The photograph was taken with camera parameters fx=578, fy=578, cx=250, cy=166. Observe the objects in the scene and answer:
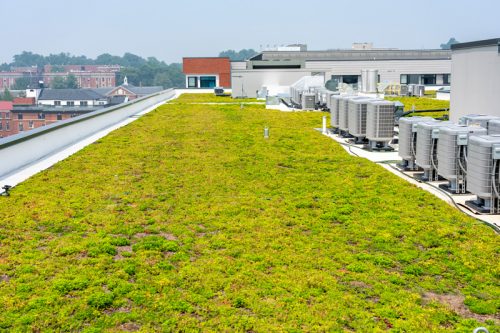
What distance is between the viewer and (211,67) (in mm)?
85375

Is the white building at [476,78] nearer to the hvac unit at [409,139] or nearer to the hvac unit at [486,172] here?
the hvac unit at [409,139]

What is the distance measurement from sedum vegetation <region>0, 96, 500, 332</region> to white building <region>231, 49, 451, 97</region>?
137 feet

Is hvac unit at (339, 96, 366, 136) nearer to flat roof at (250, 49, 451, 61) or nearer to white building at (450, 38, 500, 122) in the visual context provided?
white building at (450, 38, 500, 122)

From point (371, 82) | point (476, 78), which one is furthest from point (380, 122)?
point (371, 82)

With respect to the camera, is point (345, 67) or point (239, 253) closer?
point (239, 253)

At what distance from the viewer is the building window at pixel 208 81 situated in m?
85.8

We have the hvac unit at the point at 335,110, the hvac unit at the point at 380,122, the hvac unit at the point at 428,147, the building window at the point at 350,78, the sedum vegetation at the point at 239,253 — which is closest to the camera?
the sedum vegetation at the point at 239,253

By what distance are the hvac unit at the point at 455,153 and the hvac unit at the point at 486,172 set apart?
920mm

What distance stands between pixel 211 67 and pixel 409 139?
232ft

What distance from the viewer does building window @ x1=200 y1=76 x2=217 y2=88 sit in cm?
8575

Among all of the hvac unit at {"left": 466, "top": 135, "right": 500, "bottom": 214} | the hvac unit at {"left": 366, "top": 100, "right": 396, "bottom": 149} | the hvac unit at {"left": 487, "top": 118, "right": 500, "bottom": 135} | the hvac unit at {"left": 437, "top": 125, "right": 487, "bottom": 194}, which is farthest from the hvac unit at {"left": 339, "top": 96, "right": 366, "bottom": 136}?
the hvac unit at {"left": 466, "top": 135, "right": 500, "bottom": 214}

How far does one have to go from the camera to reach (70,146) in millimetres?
22562

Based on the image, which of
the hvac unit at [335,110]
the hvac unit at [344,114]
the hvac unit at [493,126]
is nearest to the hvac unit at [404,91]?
the hvac unit at [335,110]

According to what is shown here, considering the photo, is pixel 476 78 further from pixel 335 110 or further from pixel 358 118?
pixel 335 110
